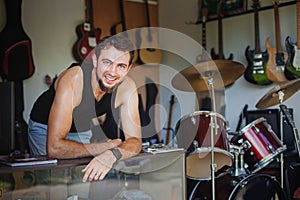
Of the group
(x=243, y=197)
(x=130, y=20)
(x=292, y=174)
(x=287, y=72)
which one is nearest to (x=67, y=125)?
(x=243, y=197)

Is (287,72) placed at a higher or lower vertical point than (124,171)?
higher

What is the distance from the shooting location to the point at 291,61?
3533 mm

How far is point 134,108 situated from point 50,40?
2.33m

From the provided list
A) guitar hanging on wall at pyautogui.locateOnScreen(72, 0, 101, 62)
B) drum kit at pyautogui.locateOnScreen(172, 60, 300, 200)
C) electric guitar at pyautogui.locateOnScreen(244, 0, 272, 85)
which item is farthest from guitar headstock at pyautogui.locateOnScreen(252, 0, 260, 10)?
guitar hanging on wall at pyautogui.locateOnScreen(72, 0, 101, 62)

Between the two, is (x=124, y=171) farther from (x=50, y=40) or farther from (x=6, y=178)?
(x=50, y=40)

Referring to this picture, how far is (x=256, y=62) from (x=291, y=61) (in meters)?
0.33

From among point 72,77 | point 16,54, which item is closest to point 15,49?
point 16,54

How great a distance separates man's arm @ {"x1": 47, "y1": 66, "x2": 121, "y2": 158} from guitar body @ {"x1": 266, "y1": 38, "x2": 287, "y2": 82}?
6.79 ft

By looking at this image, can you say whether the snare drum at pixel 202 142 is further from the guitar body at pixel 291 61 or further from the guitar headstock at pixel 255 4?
the guitar headstock at pixel 255 4

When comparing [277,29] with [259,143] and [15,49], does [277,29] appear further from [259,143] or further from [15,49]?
[15,49]

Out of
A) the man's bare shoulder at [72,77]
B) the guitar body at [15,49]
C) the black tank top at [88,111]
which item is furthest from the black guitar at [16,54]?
the man's bare shoulder at [72,77]

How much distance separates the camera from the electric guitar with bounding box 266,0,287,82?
11.9 feet

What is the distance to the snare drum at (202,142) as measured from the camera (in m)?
2.62

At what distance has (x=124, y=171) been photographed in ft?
6.69
